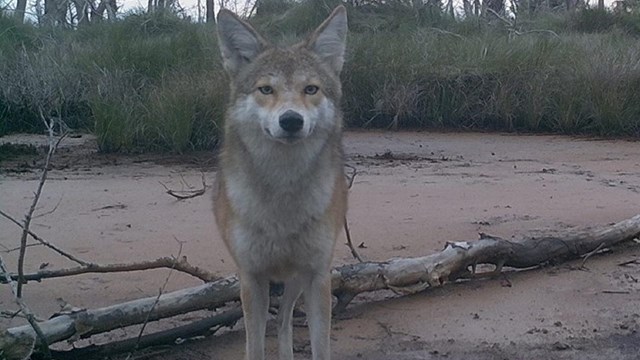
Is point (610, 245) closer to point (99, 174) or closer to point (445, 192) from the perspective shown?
point (445, 192)

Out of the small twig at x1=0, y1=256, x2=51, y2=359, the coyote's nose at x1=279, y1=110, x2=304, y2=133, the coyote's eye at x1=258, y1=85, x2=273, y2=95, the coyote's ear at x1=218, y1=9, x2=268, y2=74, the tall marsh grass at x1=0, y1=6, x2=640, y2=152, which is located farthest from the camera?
the tall marsh grass at x1=0, y1=6, x2=640, y2=152

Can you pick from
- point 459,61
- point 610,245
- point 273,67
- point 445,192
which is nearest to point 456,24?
point 459,61

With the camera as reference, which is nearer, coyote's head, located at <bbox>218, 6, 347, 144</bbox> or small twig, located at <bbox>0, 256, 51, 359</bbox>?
small twig, located at <bbox>0, 256, 51, 359</bbox>

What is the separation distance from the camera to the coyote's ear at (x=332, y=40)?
14.9 ft

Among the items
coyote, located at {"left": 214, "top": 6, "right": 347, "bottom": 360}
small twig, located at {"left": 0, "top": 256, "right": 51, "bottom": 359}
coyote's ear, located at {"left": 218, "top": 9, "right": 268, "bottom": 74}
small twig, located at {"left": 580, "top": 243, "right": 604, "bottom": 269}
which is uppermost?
coyote's ear, located at {"left": 218, "top": 9, "right": 268, "bottom": 74}

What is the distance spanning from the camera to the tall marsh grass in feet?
35.1

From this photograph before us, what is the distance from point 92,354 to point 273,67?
1643 millimetres

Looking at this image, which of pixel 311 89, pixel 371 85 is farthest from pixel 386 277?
pixel 371 85

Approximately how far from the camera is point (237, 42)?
450 centimetres

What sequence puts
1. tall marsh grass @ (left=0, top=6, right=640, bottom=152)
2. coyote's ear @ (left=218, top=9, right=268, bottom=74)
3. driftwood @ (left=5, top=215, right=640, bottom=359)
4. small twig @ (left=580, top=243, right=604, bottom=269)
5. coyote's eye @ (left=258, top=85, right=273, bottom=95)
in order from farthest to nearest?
tall marsh grass @ (left=0, top=6, right=640, bottom=152)
small twig @ (left=580, top=243, right=604, bottom=269)
coyote's ear @ (left=218, top=9, right=268, bottom=74)
coyote's eye @ (left=258, top=85, right=273, bottom=95)
driftwood @ (left=5, top=215, right=640, bottom=359)

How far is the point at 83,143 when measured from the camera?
11.3 m

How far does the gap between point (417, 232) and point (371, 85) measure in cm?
711

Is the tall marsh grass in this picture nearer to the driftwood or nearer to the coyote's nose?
the driftwood

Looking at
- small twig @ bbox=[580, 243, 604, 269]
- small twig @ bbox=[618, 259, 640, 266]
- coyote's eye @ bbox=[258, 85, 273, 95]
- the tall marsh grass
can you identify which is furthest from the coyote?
the tall marsh grass
